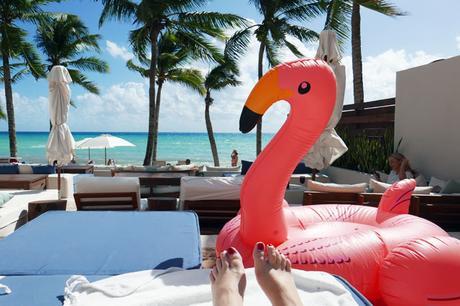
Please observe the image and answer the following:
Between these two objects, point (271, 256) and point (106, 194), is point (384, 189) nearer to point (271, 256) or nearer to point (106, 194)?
point (271, 256)

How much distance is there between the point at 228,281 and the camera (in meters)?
1.78

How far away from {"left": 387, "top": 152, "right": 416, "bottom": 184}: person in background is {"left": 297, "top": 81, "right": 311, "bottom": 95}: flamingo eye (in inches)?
181

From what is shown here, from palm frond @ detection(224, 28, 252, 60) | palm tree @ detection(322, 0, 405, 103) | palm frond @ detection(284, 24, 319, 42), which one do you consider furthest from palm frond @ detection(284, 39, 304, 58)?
palm tree @ detection(322, 0, 405, 103)

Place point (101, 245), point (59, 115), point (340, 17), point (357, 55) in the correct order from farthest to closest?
point (340, 17)
point (357, 55)
point (59, 115)
point (101, 245)

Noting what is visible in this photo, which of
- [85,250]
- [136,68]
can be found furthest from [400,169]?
[136,68]

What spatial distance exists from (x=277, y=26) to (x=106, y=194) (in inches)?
392

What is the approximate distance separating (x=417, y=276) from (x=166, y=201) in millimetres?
3223

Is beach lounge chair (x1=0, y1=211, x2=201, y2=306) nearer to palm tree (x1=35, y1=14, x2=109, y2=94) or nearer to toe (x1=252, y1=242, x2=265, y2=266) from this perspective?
toe (x1=252, y1=242, x2=265, y2=266)

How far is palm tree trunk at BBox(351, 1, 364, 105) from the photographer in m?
11.0

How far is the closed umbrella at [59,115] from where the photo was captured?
266 inches

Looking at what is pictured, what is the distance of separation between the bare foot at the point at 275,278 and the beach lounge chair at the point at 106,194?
3.32 meters

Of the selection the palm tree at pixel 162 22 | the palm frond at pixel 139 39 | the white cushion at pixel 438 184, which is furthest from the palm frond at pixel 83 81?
the white cushion at pixel 438 184

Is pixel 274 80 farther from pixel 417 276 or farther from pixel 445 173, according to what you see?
pixel 445 173

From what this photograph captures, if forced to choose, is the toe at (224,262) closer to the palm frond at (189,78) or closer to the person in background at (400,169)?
the person in background at (400,169)
